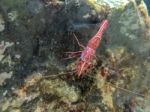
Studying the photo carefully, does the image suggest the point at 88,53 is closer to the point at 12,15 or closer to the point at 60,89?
the point at 60,89

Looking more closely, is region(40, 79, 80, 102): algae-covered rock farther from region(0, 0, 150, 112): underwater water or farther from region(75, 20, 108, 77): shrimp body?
region(75, 20, 108, 77): shrimp body

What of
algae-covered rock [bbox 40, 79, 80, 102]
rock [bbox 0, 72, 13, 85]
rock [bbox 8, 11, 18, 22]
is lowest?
algae-covered rock [bbox 40, 79, 80, 102]

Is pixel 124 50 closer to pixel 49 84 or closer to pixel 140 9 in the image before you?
pixel 140 9

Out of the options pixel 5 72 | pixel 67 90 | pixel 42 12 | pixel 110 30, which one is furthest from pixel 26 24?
pixel 110 30

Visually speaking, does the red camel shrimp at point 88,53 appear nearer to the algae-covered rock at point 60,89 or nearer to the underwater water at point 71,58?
the underwater water at point 71,58

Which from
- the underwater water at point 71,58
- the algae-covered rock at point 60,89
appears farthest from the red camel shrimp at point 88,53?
the algae-covered rock at point 60,89

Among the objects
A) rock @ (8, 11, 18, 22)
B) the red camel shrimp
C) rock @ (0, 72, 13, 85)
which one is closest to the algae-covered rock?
the red camel shrimp

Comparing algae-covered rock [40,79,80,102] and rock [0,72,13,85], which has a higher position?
rock [0,72,13,85]
